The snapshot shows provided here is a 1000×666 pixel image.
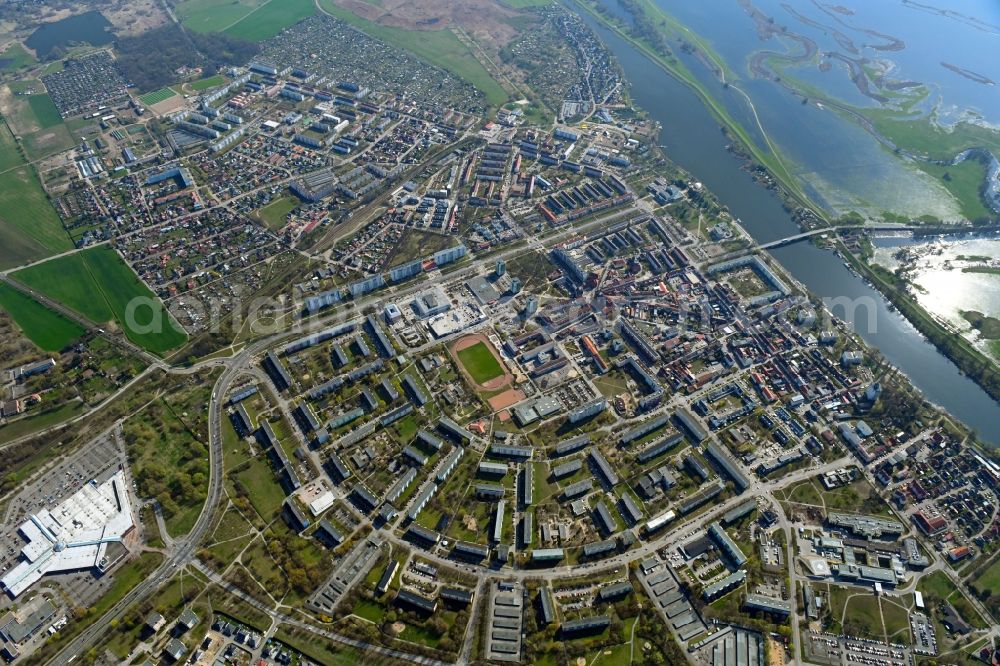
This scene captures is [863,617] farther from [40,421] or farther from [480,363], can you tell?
[40,421]

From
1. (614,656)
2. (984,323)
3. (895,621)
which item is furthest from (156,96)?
(984,323)

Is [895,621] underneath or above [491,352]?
underneath

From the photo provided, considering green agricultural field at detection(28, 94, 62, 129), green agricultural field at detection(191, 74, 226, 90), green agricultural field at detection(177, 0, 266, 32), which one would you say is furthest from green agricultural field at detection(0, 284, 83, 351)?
green agricultural field at detection(177, 0, 266, 32)

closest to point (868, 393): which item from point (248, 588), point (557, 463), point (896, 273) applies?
point (896, 273)

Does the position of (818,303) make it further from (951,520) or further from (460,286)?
(460,286)

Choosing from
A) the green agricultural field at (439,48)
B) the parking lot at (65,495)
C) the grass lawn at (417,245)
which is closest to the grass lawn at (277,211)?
the grass lawn at (417,245)

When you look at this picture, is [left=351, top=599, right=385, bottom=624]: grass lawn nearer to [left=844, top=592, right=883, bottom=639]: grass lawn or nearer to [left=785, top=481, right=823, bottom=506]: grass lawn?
[left=844, top=592, right=883, bottom=639]: grass lawn
